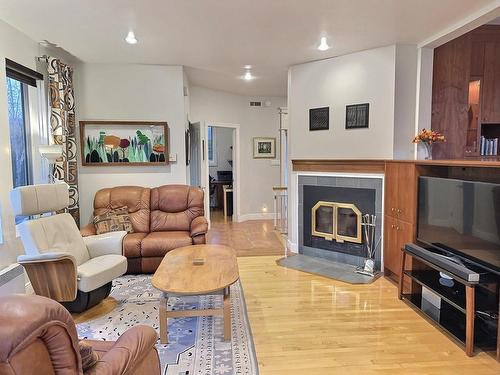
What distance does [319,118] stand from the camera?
14.8 feet

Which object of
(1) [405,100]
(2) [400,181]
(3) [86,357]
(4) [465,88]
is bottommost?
(3) [86,357]

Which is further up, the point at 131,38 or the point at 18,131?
the point at 131,38

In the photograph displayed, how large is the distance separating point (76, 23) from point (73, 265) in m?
2.18

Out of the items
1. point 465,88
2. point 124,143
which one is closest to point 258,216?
point 124,143

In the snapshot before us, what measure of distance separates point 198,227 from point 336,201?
5.84 ft

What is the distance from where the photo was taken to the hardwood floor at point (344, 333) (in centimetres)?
225

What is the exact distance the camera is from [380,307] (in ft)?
10.2

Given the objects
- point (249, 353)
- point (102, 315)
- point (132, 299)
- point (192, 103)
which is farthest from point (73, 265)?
point (192, 103)

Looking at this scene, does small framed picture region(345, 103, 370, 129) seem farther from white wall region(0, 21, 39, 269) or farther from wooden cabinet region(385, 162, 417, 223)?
white wall region(0, 21, 39, 269)

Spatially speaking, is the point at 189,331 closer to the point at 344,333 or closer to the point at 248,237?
the point at 344,333

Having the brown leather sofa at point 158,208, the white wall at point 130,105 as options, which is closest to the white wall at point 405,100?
the brown leather sofa at point 158,208

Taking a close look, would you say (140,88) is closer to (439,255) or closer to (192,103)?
(192,103)

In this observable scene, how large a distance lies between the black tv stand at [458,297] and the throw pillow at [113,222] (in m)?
3.13

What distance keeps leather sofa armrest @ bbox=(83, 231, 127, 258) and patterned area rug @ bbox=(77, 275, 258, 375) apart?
0.41 m
